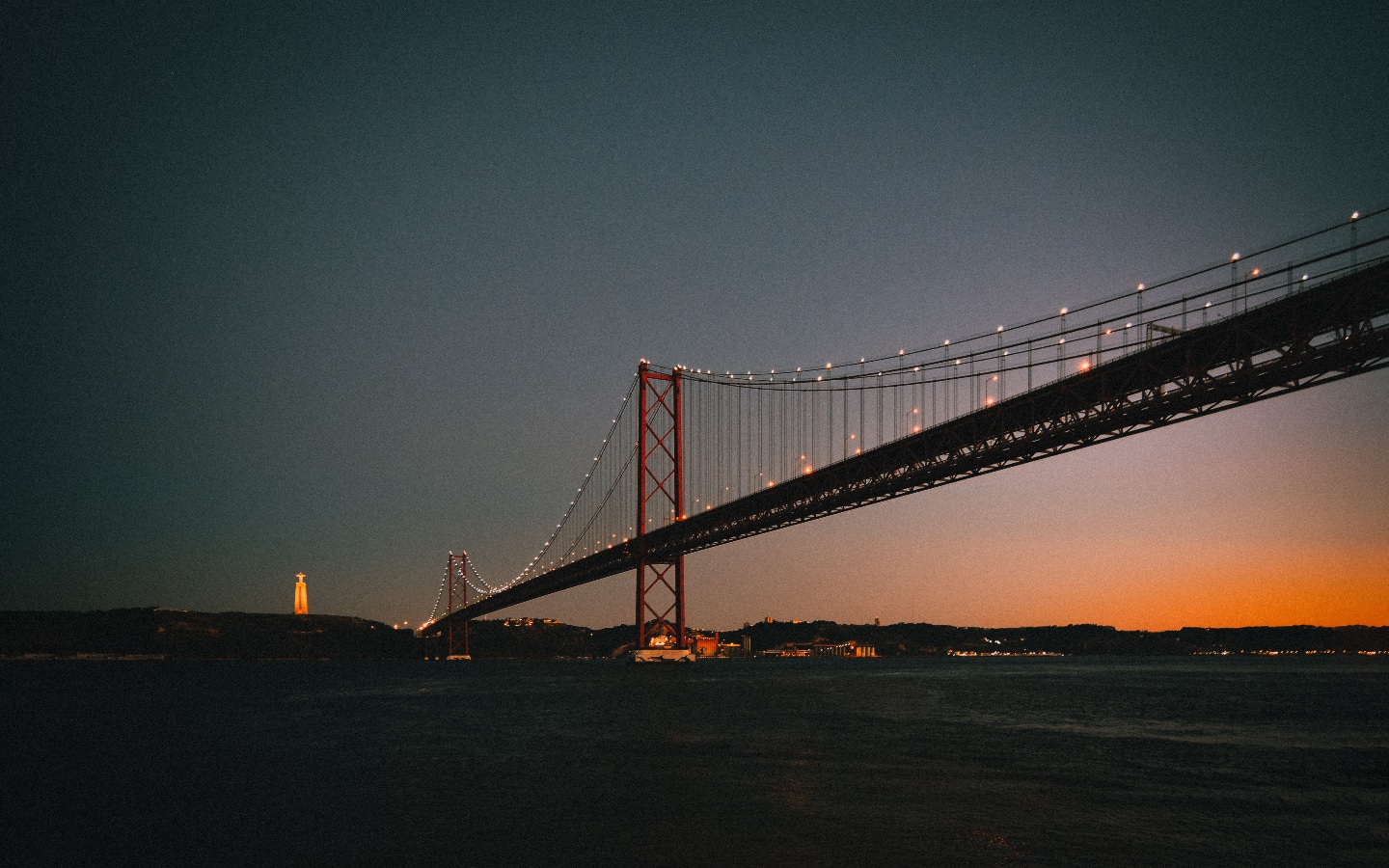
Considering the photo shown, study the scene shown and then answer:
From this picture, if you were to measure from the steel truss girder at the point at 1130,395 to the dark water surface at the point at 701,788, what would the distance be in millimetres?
7559

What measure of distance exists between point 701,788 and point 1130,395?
16933mm

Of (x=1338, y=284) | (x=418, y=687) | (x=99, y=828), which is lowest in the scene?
(x=418, y=687)

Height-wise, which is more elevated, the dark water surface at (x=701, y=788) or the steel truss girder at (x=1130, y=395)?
the steel truss girder at (x=1130, y=395)

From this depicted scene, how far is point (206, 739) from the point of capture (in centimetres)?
2280

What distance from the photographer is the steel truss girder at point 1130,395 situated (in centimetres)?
1877

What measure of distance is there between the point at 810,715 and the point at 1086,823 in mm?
15684

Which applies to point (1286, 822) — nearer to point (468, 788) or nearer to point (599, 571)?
point (468, 788)

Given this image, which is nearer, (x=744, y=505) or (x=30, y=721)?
(x=30, y=721)

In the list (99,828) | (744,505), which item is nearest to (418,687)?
(744,505)

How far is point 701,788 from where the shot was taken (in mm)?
14406

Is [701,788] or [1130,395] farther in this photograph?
[1130,395]

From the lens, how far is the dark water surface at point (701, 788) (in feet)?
35.2

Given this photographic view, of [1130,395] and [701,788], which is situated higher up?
[1130,395]

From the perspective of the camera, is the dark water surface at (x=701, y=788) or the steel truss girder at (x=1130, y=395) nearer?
the dark water surface at (x=701, y=788)
